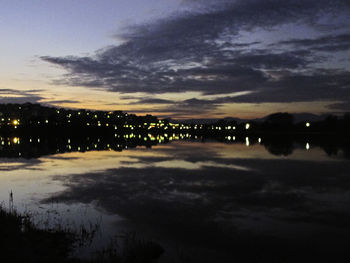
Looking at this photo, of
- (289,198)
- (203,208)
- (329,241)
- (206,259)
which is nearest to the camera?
(206,259)

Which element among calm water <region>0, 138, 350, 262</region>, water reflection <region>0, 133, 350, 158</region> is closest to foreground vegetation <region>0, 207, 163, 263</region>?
calm water <region>0, 138, 350, 262</region>

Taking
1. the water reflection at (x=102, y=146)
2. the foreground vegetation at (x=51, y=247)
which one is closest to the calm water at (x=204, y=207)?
the foreground vegetation at (x=51, y=247)

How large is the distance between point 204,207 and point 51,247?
8.11m

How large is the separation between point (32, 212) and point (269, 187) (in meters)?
14.5

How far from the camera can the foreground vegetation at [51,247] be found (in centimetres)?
833

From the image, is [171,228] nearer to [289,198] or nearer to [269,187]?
[289,198]

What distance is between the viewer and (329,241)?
11.8 m

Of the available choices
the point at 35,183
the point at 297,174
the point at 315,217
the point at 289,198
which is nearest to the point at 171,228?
the point at 315,217

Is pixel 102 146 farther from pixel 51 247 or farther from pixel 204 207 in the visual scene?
pixel 51 247

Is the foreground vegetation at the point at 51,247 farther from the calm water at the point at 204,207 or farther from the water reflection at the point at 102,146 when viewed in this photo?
the water reflection at the point at 102,146

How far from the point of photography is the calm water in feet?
37.1

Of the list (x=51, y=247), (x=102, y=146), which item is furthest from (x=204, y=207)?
(x=102, y=146)

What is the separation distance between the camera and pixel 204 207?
53.0 ft

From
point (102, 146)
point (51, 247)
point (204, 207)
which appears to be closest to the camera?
point (51, 247)
